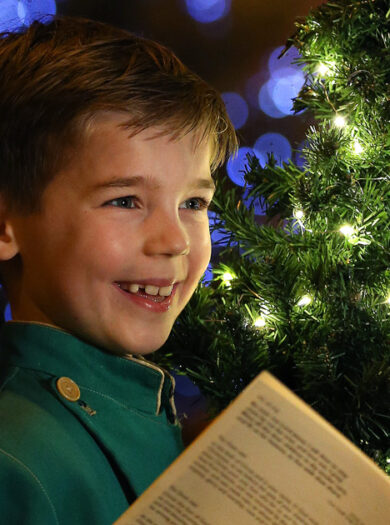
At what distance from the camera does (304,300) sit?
830mm

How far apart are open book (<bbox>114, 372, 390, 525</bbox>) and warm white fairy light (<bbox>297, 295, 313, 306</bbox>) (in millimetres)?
365

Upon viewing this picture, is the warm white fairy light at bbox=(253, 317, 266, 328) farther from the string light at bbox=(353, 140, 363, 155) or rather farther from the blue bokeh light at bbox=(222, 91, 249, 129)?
the blue bokeh light at bbox=(222, 91, 249, 129)

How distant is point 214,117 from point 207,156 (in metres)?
0.05

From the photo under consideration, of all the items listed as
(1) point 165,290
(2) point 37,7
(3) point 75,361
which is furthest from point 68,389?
(2) point 37,7

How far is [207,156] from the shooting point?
2.53 feet

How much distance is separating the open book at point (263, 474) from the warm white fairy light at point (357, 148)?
45cm

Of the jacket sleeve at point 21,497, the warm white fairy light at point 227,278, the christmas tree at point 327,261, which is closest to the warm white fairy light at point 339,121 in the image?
the christmas tree at point 327,261

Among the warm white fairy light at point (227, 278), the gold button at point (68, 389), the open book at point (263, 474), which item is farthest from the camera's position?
the warm white fairy light at point (227, 278)

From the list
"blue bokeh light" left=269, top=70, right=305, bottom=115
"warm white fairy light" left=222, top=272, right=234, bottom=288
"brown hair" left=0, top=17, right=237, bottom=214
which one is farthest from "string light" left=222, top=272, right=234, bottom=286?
"blue bokeh light" left=269, top=70, right=305, bottom=115

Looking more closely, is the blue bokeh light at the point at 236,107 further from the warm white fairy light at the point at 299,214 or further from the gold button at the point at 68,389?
the gold button at the point at 68,389

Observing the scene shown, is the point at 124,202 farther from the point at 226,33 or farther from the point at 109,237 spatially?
the point at 226,33

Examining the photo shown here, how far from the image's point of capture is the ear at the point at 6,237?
720 mm

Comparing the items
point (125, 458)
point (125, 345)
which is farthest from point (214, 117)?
point (125, 458)

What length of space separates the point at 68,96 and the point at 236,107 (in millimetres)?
813
